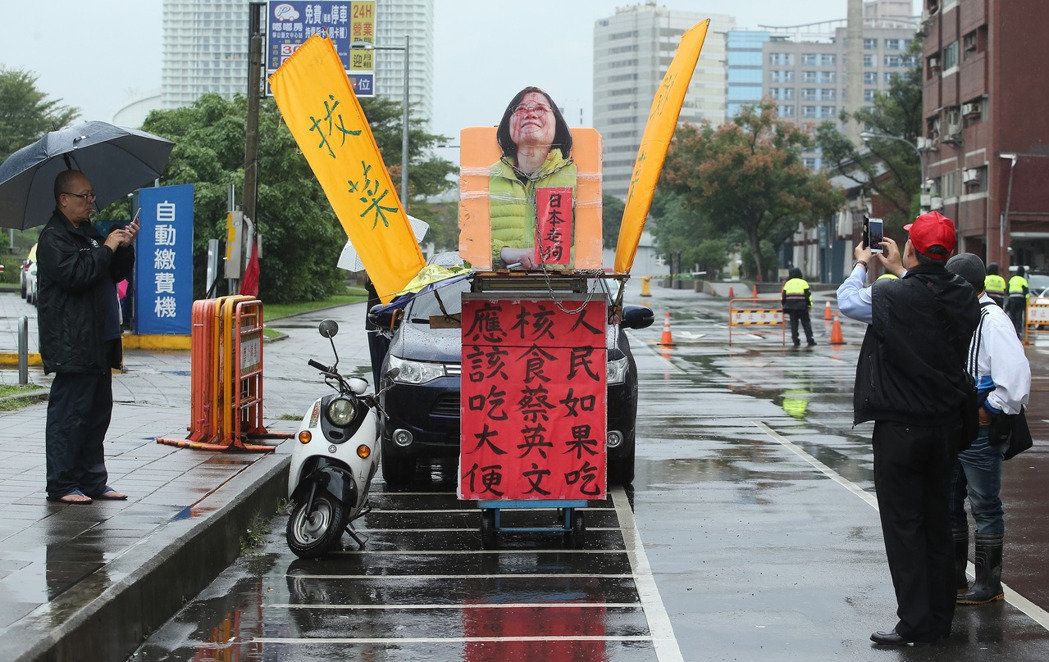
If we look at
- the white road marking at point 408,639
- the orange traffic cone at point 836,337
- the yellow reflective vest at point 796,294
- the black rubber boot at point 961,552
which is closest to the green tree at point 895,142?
the orange traffic cone at point 836,337

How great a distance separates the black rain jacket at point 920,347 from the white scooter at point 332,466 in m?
3.14

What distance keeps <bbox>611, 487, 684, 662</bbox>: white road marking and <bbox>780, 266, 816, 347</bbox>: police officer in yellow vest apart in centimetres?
1861

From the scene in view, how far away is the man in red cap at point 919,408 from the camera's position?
5645mm

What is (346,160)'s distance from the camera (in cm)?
717

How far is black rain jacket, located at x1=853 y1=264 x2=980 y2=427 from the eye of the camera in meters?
5.64

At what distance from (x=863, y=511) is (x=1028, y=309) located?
23.8m

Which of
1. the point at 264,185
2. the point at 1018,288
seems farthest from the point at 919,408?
the point at 264,185

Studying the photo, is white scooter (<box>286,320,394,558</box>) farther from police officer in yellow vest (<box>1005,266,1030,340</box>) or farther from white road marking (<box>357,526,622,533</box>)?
police officer in yellow vest (<box>1005,266,1030,340</box>)

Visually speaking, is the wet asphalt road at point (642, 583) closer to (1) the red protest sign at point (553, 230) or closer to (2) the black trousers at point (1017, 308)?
(1) the red protest sign at point (553, 230)

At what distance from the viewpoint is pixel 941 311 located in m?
5.67

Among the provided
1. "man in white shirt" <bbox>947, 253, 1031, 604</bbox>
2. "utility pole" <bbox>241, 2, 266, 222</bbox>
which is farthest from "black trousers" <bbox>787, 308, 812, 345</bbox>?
"man in white shirt" <bbox>947, 253, 1031, 604</bbox>

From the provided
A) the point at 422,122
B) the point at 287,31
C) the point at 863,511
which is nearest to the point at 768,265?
the point at 422,122

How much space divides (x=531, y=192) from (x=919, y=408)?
249cm

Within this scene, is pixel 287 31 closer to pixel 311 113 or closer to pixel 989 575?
pixel 311 113
